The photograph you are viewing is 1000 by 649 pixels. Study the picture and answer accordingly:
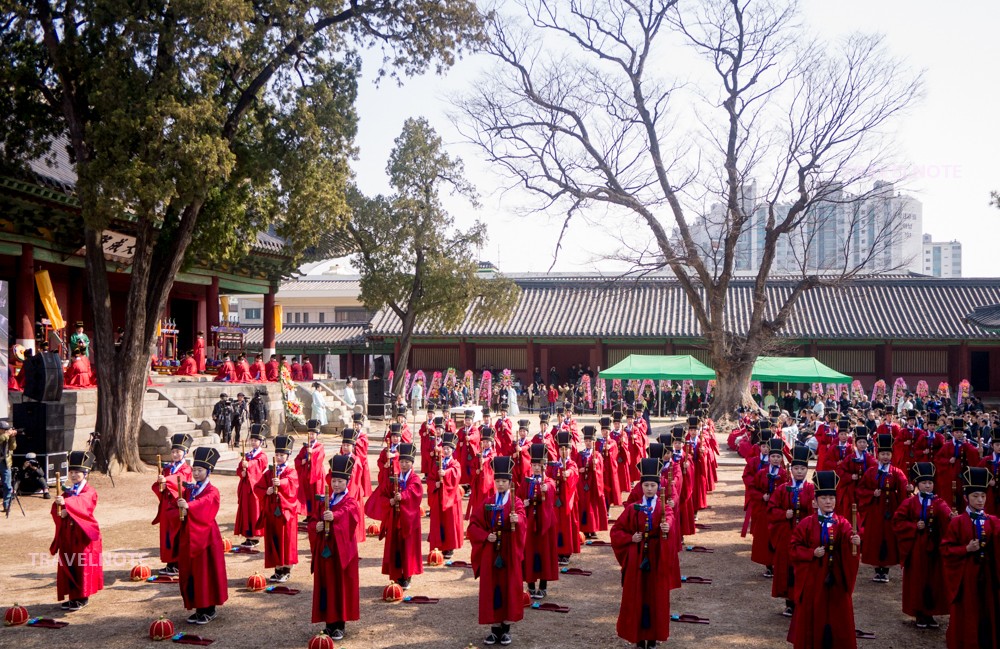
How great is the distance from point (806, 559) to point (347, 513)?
4215 mm

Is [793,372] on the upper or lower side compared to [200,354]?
lower

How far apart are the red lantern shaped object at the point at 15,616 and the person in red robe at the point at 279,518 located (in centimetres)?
247

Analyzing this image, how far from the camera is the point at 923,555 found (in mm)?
8336

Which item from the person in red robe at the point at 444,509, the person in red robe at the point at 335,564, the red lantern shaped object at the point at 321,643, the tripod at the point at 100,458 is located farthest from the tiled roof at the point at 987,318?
the tripod at the point at 100,458

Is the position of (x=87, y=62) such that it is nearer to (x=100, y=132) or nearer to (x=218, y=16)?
(x=100, y=132)

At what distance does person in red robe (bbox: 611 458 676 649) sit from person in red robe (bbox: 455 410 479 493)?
7.64 metres

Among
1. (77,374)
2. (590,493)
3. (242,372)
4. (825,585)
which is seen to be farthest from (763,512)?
(242,372)

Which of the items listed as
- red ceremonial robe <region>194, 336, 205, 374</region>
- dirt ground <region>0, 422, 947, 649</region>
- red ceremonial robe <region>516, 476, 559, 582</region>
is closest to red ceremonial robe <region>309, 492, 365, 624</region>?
dirt ground <region>0, 422, 947, 649</region>

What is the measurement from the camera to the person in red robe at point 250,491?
11078 mm

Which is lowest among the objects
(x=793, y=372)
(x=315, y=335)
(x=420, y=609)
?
(x=420, y=609)

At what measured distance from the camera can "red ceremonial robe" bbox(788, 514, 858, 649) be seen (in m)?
7.02

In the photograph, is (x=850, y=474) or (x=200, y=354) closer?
(x=850, y=474)

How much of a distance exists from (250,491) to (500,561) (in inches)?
188

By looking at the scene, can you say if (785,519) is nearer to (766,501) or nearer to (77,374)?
(766,501)
